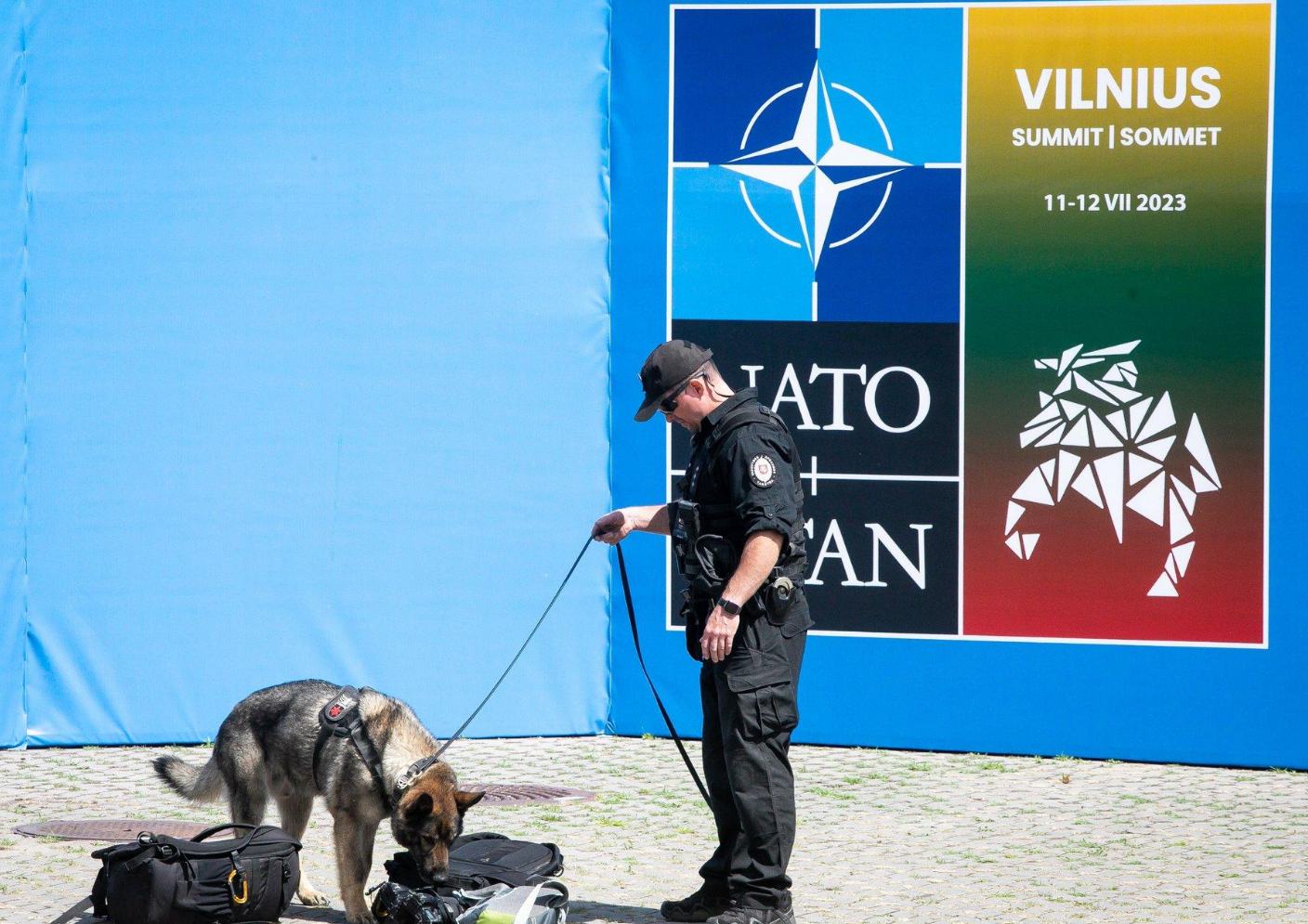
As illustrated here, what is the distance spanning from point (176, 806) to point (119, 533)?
6.02 feet

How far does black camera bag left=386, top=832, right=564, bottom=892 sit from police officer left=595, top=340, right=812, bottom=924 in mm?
505

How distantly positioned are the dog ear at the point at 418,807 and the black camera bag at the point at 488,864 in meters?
0.19

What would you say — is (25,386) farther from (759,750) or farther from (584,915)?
(759,750)

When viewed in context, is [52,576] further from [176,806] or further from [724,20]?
[724,20]

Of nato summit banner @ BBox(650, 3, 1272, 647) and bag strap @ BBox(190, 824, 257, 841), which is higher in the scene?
nato summit banner @ BBox(650, 3, 1272, 647)

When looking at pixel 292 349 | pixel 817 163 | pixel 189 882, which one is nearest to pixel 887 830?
pixel 189 882

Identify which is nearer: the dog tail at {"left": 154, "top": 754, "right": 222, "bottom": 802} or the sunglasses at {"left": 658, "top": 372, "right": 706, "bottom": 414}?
the sunglasses at {"left": 658, "top": 372, "right": 706, "bottom": 414}

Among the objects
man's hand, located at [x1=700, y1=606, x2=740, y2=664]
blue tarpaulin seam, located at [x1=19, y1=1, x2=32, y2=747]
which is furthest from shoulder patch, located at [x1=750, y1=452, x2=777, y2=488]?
blue tarpaulin seam, located at [x1=19, y1=1, x2=32, y2=747]

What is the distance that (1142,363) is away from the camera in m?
8.88

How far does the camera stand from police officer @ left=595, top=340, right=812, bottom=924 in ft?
18.7

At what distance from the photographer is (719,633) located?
18.5 ft

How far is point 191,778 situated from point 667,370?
252cm

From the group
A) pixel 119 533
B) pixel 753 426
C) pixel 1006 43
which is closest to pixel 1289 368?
pixel 1006 43

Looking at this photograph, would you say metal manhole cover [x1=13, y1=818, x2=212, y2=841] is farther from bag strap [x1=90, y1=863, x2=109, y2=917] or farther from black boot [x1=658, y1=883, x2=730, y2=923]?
black boot [x1=658, y1=883, x2=730, y2=923]
